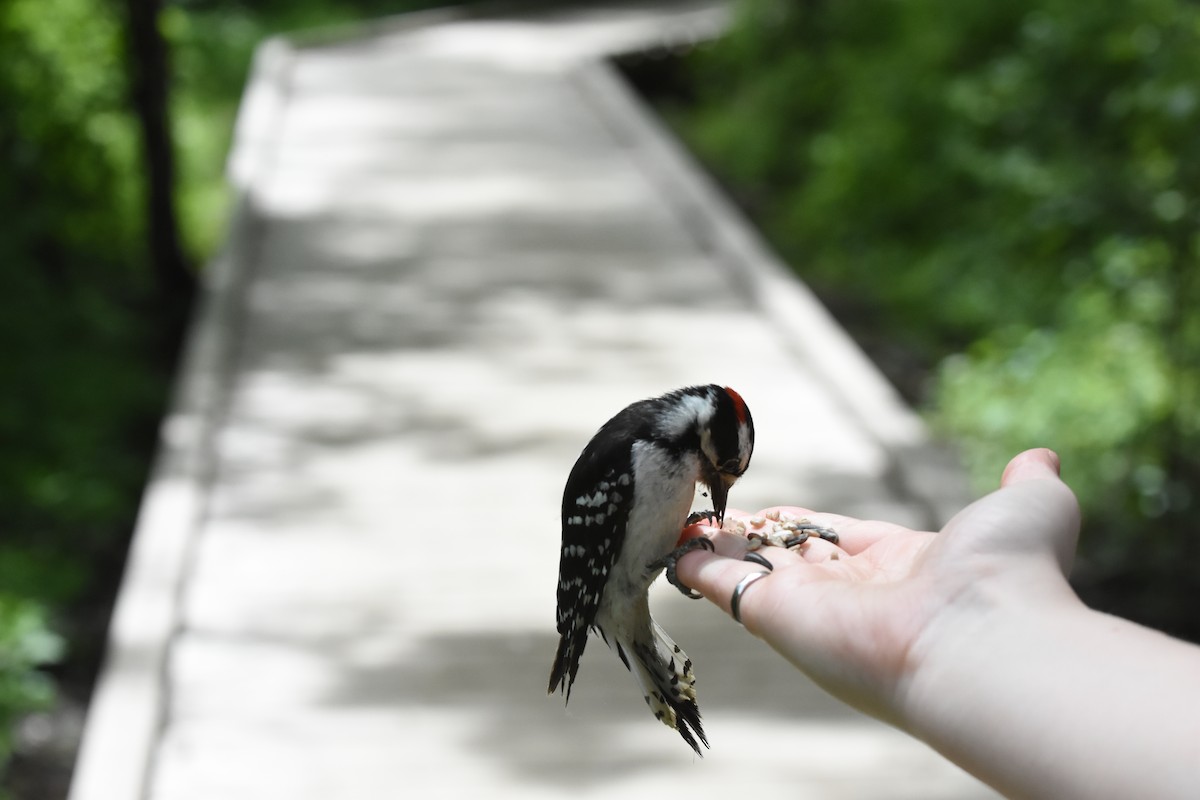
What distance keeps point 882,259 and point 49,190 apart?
6.06 m

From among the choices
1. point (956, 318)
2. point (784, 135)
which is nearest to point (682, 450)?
point (956, 318)

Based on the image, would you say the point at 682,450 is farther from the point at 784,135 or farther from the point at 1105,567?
the point at 784,135

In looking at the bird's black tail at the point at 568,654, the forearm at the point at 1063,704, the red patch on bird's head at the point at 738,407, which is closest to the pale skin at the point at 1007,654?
the forearm at the point at 1063,704

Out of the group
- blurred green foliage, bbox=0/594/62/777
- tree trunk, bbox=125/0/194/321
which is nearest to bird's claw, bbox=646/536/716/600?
blurred green foliage, bbox=0/594/62/777

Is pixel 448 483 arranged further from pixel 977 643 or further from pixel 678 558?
pixel 977 643

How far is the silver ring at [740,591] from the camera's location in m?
2.38

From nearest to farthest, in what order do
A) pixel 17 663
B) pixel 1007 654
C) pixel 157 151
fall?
pixel 1007 654
pixel 17 663
pixel 157 151

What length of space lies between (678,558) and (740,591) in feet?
0.65

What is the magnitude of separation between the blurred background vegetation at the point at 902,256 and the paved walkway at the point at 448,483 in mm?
554

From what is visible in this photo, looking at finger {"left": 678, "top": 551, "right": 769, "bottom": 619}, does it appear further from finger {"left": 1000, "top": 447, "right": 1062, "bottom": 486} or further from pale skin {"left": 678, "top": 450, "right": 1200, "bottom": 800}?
finger {"left": 1000, "top": 447, "right": 1062, "bottom": 486}

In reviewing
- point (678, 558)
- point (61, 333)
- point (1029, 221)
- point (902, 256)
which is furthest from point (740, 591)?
point (902, 256)

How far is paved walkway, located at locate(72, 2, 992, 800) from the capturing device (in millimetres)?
4691

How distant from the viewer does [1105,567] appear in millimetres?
6145

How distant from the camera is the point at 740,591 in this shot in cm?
238
